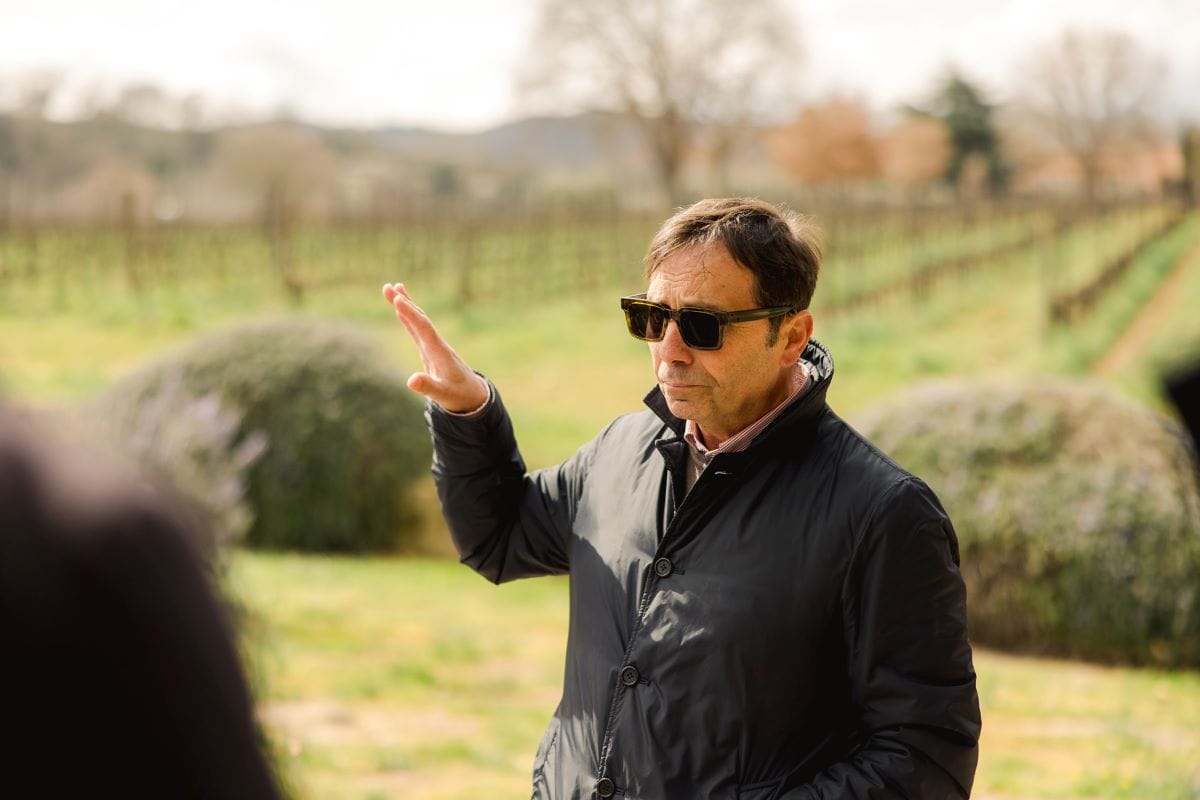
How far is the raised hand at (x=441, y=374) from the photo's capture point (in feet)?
8.17

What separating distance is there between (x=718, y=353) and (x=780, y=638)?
52 cm

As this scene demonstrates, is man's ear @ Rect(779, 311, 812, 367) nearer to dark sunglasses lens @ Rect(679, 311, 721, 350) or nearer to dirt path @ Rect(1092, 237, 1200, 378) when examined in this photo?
dark sunglasses lens @ Rect(679, 311, 721, 350)

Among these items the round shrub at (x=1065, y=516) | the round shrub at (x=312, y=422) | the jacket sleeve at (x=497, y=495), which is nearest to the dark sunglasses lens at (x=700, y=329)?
the jacket sleeve at (x=497, y=495)

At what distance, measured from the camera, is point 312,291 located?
77.9ft

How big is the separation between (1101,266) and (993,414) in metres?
16.3

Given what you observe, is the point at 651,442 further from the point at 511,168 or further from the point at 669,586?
the point at 511,168

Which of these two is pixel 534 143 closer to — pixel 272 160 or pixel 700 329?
pixel 272 160

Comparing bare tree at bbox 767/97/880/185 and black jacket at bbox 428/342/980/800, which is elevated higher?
bare tree at bbox 767/97/880/185

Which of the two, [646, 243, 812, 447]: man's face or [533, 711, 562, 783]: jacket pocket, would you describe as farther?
[533, 711, 562, 783]: jacket pocket

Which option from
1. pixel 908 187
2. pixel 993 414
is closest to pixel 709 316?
pixel 993 414

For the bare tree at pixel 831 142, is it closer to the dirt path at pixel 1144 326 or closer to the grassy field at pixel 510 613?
the dirt path at pixel 1144 326

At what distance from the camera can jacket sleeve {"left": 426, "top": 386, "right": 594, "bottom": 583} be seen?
2.57 metres

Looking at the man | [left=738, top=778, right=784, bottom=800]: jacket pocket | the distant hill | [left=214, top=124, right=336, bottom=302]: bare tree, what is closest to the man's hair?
the man

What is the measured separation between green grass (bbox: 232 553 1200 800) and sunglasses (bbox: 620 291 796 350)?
2442 mm
